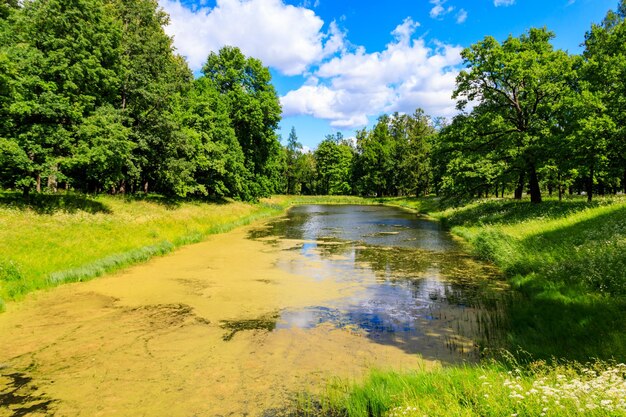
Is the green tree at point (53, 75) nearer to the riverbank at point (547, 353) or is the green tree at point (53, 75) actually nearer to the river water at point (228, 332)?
the river water at point (228, 332)

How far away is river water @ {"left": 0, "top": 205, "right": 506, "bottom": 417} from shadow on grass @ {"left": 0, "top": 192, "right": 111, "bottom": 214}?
8.35m

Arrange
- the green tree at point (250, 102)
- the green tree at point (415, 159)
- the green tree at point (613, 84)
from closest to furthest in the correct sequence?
the green tree at point (613, 84), the green tree at point (250, 102), the green tree at point (415, 159)

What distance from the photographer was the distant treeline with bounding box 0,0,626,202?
70.0 feet

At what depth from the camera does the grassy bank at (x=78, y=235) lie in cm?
1477

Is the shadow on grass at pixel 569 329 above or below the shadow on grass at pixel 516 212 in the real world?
below

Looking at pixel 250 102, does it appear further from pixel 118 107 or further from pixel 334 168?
pixel 334 168

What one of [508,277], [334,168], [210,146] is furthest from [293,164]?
[508,277]

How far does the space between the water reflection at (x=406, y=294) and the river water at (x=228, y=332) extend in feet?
0.23

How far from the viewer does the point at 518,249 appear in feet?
60.3

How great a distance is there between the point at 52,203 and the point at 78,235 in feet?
17.5

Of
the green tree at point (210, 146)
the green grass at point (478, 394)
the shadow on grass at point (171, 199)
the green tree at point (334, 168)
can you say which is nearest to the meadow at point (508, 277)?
the green grass at point (478, 394)

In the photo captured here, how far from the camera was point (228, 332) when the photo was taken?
34.9 feet

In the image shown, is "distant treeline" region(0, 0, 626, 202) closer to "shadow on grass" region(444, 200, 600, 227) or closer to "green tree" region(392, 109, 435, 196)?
"shadow on grass" region(444, 200, 600, 227)

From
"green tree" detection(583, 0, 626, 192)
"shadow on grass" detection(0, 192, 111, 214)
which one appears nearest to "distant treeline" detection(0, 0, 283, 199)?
"shadow on grass" detection(0, 192, 111, 214)
